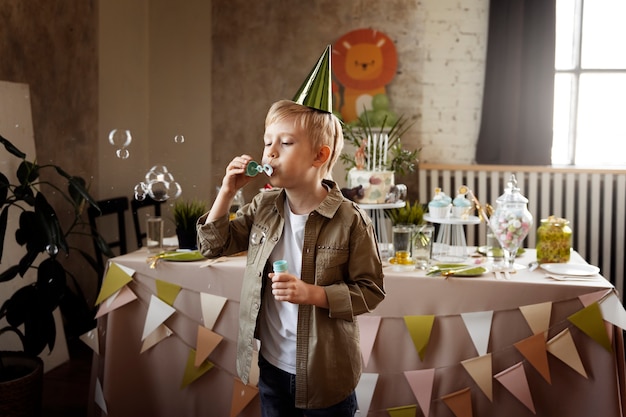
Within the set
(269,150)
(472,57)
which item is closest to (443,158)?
(472,57)

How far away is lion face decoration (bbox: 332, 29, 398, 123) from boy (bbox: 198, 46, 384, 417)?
322 cm

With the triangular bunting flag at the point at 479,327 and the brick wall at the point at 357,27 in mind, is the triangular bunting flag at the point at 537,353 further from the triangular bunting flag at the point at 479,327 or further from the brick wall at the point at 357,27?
the brick wall at the point at 357,27

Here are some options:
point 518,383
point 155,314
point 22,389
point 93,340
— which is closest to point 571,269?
point 518,383

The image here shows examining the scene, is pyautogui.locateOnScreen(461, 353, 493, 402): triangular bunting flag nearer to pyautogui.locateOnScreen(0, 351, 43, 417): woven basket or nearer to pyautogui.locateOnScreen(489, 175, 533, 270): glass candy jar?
pyautogui.locateOnScreen(489, 175, 533, 270): glass candy jar

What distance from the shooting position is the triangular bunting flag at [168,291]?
2.34m

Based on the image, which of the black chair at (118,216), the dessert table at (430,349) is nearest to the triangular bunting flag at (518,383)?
the dessert table at (430,349)

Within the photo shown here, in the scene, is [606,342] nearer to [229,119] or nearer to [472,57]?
[472,57]

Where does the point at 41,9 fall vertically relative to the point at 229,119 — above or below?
above

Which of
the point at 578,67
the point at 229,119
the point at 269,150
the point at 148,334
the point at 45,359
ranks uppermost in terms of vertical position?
the point at 578,67

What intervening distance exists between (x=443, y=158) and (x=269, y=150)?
3.46 meters

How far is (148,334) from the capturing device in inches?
92.3

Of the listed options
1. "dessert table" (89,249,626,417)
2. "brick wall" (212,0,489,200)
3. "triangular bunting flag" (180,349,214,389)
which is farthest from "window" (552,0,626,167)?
Answer: "triangular bunting flag" (180,349,214,389)

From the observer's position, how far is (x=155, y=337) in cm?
235

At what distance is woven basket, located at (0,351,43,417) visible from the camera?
7.80 ft
